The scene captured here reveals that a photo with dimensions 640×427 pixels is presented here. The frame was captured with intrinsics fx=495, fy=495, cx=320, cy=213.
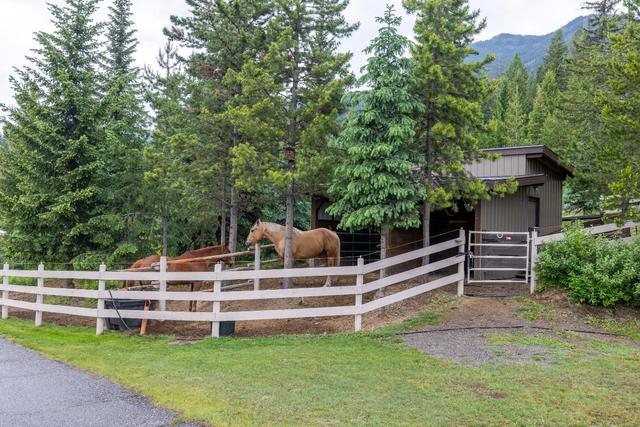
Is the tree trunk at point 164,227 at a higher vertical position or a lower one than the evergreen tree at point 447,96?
lower

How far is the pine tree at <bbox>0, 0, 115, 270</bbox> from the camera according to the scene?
14.0 meters

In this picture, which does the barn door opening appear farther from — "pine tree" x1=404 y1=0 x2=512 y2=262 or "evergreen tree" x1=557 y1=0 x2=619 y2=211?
"evergreen tree" x1=557 y1=0 x2=619 y2=211

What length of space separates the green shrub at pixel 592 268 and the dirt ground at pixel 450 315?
28cm

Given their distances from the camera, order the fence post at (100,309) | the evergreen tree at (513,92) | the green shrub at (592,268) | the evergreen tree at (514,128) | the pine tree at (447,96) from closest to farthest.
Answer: the green shrub at (592,268)
the fence post at (100,309)
the pine tree at (447,96)
the evergreen tree at (514,128)
the evergreen tree at (513,92)

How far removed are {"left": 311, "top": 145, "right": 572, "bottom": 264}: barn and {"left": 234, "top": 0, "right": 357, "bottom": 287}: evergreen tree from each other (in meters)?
3.04

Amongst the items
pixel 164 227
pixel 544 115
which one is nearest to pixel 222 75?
pixel 164 227

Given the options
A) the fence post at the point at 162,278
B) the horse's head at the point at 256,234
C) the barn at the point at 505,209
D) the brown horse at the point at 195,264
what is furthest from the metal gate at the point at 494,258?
the fence post at the point at 162,278

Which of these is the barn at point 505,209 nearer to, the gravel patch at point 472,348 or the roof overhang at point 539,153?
the roof overhang at point 539,153

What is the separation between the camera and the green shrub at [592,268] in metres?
9.02

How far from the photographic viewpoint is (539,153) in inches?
560

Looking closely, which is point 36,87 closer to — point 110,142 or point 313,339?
point 110,142

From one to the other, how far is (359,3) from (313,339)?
24.4 ft

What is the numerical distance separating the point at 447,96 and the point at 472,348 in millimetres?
5026

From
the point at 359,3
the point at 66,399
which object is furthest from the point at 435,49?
the point at 66,399
